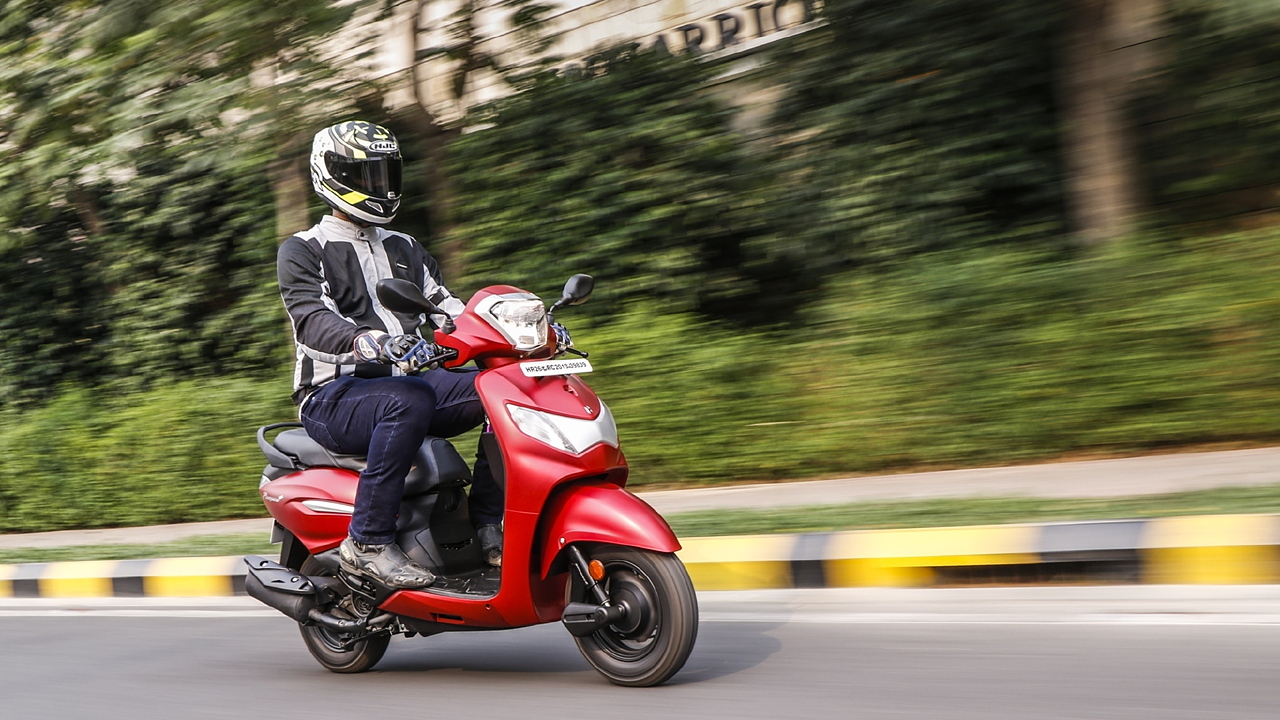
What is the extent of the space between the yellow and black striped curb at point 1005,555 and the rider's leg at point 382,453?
1839 millimetres

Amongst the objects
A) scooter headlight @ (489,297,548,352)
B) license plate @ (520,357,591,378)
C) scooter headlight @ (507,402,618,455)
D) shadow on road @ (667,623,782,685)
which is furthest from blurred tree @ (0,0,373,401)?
shadow on road @ (667,623,782,685)

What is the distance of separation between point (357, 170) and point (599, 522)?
59.4 inches

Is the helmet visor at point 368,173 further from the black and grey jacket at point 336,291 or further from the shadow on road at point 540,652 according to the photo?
the shadow on road at point 540,652

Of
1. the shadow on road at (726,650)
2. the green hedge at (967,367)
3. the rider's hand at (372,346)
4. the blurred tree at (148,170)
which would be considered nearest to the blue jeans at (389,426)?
the rider's hand at (372,346)

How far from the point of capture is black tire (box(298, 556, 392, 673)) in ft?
15.1

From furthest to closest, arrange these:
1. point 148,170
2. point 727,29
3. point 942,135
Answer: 1. point 148,170
2. point 727,29
3. point 942,135

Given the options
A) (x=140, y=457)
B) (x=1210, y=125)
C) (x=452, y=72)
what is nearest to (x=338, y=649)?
(x=1210, y=125)

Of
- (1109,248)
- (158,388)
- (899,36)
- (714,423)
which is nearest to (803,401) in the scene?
(714,423)

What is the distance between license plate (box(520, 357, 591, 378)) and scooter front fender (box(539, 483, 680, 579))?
36 cm

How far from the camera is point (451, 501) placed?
4.37 metres

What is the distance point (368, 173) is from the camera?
172 inches

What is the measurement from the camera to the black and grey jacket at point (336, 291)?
165 inches

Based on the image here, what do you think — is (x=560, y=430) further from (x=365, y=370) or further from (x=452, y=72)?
(x=452, y=72)

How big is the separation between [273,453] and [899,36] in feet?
18.9
